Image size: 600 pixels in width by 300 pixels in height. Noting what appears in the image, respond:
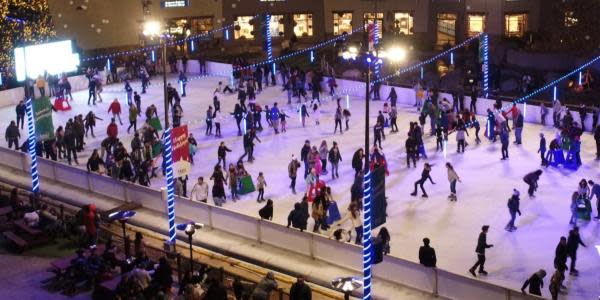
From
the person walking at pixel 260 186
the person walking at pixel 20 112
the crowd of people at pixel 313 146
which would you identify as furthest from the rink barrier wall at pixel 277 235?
the person walking at pixel 20 112

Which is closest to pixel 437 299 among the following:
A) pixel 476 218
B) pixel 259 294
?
pixel 259 294

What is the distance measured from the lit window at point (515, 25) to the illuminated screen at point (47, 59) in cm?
2418

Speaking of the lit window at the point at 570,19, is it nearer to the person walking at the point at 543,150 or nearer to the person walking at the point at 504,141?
the person walking at the point at 504,141

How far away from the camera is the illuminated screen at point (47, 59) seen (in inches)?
1575

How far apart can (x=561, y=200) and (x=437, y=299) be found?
8176 millimetres

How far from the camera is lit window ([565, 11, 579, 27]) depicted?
145 feet

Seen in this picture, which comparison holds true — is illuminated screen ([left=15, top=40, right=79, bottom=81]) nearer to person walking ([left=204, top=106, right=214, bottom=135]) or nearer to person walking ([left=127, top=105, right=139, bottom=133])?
person walking ([left=127, top=105, right=139, bottom=133])

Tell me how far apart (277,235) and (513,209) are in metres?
6.09

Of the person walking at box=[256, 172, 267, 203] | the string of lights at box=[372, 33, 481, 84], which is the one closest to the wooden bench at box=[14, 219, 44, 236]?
the person walking at box=[256, 172, 267, 203]

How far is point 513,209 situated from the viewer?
2183 centimetres

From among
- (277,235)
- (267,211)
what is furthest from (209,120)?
(277,235)

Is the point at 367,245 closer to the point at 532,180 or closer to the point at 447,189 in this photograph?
the point at 532,180

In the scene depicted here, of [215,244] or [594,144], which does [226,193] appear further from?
[594,144]

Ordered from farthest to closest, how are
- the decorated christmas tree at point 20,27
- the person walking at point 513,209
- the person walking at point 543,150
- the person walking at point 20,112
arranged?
the decorated christmas tree at point 20,27 < the person walking at point 20,112 < the person walking at point 543,150 < the person walking at point 513,209
